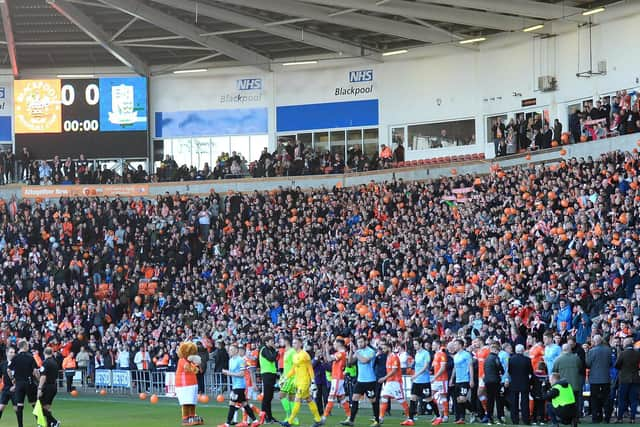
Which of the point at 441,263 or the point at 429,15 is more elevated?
the point at 429,15

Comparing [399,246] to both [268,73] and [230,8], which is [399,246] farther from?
[268,73]

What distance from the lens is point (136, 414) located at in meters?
27.3

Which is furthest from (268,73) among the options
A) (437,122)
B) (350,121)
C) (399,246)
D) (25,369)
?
(25,369)

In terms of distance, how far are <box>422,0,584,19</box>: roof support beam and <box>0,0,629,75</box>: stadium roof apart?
36 mm

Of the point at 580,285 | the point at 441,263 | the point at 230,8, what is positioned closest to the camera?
the point at 580,285

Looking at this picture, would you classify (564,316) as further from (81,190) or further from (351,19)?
(81,190)

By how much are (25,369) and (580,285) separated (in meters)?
13.7

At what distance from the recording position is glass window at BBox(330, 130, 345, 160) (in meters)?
52.1

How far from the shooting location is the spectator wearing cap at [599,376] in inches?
875

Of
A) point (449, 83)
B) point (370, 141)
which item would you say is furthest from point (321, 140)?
point (449, 83)

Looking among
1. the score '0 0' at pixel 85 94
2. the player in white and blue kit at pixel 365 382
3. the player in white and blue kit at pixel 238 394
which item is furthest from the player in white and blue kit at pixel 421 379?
the score '0 0' at pixel 85 94

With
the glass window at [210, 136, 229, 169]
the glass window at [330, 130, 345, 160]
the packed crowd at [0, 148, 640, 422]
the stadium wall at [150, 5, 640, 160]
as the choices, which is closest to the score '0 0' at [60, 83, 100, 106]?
the stadium wall at [150, 5, 640, 160]

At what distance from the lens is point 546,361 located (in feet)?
74.7

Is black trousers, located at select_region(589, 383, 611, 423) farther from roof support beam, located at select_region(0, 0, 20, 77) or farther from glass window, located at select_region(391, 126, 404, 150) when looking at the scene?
roof support beam, located at select_region(0, 0, 20, 77)
